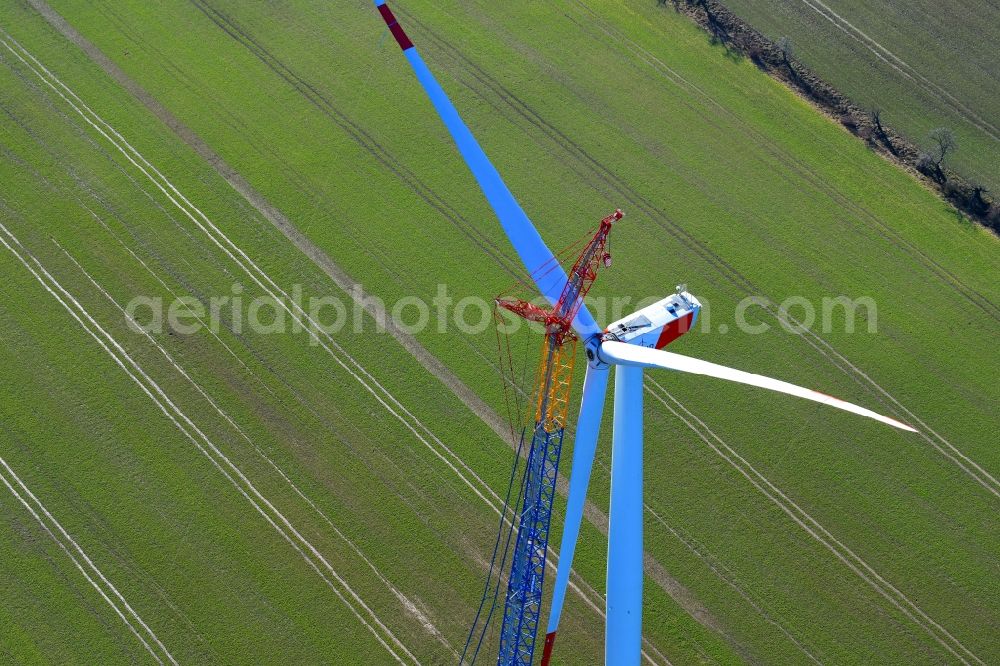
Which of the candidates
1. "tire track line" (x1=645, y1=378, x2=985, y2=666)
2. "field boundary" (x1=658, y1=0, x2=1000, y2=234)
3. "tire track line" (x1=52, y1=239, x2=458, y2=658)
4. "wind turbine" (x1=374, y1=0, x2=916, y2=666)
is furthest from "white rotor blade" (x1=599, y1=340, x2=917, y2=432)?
"field boundary" (x1=658, y1=0, x2=1000, y2=234)

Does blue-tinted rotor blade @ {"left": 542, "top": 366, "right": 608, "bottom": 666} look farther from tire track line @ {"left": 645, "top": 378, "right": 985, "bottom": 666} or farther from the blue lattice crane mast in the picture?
tire track line @ {"left": 645, "top": 378, "right": 985, "bottom": 666}

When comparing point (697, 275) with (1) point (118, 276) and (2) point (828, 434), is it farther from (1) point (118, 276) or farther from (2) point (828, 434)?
(1) point (118, 276)

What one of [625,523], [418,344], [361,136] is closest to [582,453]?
[625,523]

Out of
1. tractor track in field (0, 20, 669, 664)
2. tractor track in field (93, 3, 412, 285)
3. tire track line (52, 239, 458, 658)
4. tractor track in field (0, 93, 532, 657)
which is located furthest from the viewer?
tractor track in field (93, 3, 412, 285)

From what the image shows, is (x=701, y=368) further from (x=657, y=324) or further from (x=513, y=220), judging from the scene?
(x=513, y=220)

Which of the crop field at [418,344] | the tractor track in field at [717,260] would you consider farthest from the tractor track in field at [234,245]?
the tractor track in field at [717,260]

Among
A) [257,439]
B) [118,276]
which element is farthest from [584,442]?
[118,276]
